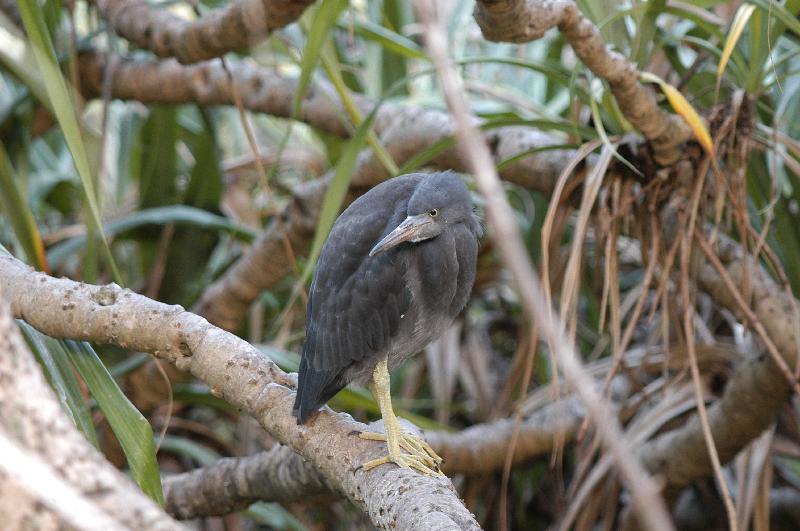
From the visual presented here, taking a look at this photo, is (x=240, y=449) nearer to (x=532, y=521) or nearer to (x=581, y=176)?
(x=532, y=521)

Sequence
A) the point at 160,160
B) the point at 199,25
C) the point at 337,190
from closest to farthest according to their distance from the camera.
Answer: the point at 337,190 → the point at 199,25 → the point at 160,160

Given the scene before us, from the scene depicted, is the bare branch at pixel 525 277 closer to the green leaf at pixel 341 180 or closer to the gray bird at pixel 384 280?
the gray bird at pixel 384 280

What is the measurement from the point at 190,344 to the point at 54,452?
81 centimetres

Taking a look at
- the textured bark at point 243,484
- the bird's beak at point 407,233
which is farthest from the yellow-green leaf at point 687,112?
the textured bark at point 243,484

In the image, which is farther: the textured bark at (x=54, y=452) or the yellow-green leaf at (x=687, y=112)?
the yellow-green leaf at (x=687, y=112)

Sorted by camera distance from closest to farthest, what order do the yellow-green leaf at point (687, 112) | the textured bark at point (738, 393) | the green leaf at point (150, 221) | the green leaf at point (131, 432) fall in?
the green leaf at point (131, 432)
the yellow-green leaf at point (687, 112)
the textured bark at point (738, 393)
the green leaf at point (150, 221)

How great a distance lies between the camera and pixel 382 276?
5.47 ft

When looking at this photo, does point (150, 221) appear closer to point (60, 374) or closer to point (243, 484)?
point (243, 484)

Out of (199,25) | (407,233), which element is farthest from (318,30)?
(199,25)

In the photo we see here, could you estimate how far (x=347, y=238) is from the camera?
1.67 metres

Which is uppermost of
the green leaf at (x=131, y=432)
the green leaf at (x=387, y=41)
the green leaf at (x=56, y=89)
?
the green leaf at (x=56, y=89)

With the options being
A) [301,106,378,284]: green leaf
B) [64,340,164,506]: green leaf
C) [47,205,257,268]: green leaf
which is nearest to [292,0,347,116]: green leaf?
[301,106,378,284]: green leaf

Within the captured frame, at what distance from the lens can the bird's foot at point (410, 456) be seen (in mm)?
1442

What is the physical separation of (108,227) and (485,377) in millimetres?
1380
